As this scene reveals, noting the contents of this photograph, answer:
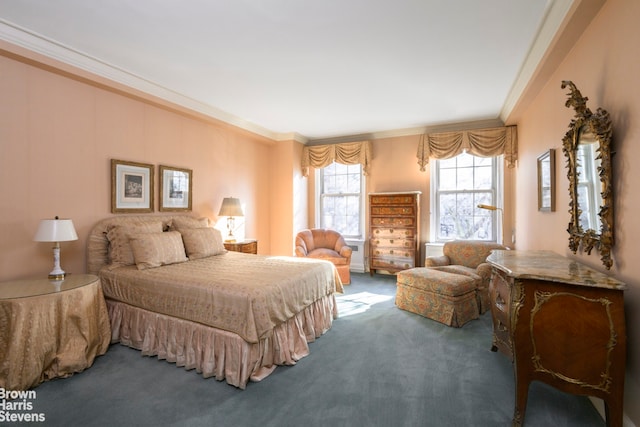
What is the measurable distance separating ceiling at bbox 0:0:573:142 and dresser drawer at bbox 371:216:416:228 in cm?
192

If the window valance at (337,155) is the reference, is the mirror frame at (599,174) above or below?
below

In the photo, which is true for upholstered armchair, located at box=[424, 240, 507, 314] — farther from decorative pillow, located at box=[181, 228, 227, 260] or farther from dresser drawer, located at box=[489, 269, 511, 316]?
decorative pillow, located at box=[181, 228, 227, 260]

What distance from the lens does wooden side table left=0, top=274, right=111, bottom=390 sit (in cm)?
223

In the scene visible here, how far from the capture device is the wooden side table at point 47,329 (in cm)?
223

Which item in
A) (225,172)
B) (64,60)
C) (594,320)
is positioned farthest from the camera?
(225,172)

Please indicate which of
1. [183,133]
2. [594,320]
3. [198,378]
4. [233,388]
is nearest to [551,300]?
[594,320]

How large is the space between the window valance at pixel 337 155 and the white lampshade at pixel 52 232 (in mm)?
4375

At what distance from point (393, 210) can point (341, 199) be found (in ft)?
4.51

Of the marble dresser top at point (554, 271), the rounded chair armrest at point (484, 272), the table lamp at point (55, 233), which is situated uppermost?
the table lamp at point (55, 233)

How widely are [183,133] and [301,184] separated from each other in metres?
2.66

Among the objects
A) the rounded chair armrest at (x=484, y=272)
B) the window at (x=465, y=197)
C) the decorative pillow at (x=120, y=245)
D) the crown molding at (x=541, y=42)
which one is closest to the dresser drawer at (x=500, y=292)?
the rounded chair armrest at (x=484, y=272)

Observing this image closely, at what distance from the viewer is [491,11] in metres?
2.44

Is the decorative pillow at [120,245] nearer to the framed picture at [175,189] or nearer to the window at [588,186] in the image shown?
the framed picture at [175,189]

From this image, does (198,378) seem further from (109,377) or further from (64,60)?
(64,60)
